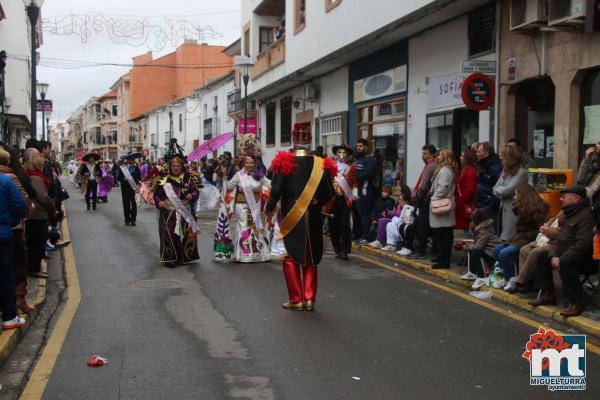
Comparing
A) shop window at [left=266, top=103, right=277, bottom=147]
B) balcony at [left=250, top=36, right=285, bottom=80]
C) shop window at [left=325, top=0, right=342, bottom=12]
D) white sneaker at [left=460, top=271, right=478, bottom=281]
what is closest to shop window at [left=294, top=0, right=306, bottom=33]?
balcony at [left=250, top=36, right=285, bottom=80]

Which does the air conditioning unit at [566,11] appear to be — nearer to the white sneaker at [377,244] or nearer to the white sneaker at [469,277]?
the white sneaker at [469,277]

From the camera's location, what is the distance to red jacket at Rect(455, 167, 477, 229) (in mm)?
9820

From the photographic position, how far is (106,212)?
22.0 metres

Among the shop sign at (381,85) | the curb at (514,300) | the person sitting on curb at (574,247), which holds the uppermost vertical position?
the shop sign at (381,85)

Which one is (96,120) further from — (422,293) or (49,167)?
(422,293)

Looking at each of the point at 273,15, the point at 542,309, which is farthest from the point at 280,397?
the point at 273,15

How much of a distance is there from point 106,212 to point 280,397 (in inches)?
726

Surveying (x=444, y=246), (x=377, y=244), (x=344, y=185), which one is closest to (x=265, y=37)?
(x=377, y=244)

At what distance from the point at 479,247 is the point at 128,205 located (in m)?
11.1

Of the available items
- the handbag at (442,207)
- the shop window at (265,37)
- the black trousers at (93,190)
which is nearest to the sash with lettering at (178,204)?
the handbag at (442,207)

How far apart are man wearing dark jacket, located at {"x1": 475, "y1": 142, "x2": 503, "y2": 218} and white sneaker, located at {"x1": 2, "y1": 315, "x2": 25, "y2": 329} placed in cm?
598

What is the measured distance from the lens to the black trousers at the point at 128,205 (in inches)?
686

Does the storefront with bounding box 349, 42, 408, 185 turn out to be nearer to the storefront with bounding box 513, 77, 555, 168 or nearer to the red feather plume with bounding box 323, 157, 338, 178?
the storefront with bounding box 513, 77, 555, 168

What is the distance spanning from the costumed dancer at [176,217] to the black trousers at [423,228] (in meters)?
3.55
